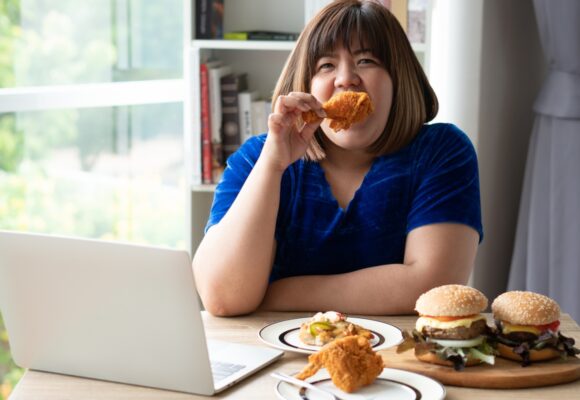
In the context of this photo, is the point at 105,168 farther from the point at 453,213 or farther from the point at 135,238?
the point at 453,213

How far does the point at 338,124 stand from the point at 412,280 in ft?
1.09

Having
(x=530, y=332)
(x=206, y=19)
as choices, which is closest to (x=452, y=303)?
(x=530, y=332)

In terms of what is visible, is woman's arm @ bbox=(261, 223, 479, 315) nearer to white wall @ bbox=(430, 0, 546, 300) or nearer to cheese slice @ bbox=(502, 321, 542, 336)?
cheese slice @ bbox=(502, 321, 542, 336)

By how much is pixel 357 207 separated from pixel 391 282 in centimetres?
23

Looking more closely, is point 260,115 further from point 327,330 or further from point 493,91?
point 327,330

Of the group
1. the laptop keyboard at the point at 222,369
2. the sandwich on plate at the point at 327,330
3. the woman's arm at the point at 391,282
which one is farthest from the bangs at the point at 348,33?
the laptop keyboard at the point at 222,369

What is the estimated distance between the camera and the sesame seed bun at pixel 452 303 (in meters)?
1.32

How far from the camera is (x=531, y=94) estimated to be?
10.8 feet

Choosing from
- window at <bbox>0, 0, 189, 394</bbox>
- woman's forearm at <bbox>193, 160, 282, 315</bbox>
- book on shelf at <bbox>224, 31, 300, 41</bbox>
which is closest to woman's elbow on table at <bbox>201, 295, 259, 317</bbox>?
woman's forearm at <bbox>193, 160, 282, 315</bbox>

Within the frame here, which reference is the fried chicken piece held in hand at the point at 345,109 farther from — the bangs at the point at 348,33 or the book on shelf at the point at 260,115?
the book on shelf at the point at 260,115

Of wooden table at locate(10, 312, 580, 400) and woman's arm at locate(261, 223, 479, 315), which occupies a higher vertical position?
woman's arm at locate(261, 223, 479, 315)

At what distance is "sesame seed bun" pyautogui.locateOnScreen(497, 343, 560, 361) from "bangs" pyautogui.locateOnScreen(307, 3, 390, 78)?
0.74 meters

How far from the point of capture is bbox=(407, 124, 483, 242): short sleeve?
176 centimetres

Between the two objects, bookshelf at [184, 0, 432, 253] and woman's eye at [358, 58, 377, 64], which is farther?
bookshelf at [184, 0, 432, 253]
